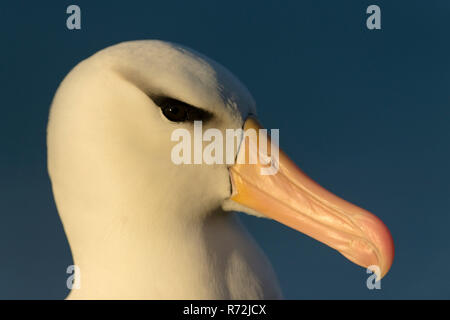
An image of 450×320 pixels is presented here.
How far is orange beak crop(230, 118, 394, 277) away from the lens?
2303mm

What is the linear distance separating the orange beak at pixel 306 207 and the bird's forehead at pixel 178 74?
0.15 m

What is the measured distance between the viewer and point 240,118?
2.46m

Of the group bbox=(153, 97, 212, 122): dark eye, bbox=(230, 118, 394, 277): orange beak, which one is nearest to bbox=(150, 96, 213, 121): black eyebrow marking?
bbox=(153, 97, 212, 122): dark eye

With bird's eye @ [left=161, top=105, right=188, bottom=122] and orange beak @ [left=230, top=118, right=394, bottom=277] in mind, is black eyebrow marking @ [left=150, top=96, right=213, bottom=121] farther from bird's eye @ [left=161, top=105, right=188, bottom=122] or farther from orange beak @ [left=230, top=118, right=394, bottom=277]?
orange beak @ [left=230, top=118, right=394, bottom=277]

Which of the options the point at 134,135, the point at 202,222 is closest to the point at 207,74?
the point at 134,135

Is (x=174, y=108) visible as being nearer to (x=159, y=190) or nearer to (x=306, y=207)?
(x=159, y=190)

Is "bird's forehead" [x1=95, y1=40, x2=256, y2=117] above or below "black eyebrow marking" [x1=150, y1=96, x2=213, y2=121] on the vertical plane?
above

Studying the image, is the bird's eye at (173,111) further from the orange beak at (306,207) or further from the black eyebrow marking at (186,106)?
the orange beak at (306,207)

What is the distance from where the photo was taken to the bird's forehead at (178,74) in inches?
91.4

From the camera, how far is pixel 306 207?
2.39 metres

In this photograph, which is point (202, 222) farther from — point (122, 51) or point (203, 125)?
point (122, 51)

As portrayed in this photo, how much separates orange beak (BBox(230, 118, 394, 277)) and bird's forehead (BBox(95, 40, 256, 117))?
145 millimetres

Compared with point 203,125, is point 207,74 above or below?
above
